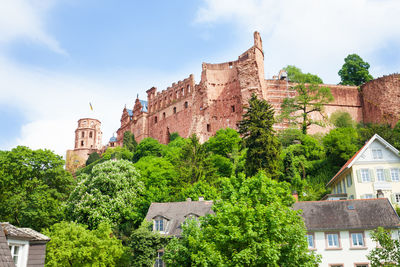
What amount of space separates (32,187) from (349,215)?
87.5ft

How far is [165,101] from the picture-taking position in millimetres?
84562

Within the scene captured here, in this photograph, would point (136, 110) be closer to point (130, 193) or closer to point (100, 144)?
point (100, 144)

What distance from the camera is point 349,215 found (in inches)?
1195

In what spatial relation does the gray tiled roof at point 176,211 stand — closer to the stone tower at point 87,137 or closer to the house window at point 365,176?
the house window at point 365,176

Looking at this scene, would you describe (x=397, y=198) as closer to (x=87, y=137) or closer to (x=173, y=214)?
(x=173, y=214)

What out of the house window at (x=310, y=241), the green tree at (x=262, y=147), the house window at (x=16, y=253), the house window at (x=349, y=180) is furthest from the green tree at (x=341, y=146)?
the house window at (x=16, y=253)

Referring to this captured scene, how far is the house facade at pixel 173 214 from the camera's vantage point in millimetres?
32688

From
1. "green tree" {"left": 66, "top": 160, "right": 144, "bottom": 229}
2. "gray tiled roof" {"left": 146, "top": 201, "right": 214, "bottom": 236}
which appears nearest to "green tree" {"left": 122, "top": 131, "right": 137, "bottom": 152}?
"green tree" {"left": 66, "top": 160, "right": 144, "bottom": 229}

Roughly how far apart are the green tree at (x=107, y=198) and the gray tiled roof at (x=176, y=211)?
172 inches

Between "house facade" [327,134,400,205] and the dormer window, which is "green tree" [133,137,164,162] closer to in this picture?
the dormer window

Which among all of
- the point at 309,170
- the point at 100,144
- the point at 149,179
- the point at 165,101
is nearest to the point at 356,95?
the point at 309,170

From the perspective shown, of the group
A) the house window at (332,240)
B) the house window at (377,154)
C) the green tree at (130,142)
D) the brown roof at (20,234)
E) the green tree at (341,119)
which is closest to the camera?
the brown roof at (20,234)

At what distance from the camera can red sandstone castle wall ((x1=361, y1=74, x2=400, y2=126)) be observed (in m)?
65.1

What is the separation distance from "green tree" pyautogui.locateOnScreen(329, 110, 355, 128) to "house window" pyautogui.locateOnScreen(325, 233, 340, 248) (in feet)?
129
